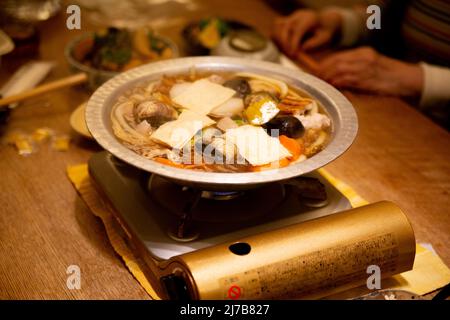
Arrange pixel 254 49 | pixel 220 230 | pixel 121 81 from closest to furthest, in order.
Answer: pixel 220 230
pixel 121 81
pixel 254 49

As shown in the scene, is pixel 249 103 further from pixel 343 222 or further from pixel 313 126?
pixel 343 222

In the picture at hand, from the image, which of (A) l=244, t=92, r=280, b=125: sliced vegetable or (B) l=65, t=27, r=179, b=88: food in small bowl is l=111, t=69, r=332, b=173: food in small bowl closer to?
(A) l=244, t=92, r=280, b=125: sliced vegetable

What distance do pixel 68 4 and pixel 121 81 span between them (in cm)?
145

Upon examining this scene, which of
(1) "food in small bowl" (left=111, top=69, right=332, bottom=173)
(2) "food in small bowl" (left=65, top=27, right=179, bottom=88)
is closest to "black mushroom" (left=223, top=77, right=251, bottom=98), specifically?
(1) "food in small bowl" (left=111, top=69, right=332, bottom=173)

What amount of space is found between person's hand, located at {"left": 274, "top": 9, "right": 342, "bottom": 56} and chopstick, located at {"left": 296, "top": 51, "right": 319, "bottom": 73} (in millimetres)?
33

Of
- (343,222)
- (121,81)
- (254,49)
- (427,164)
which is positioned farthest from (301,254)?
(254,49)

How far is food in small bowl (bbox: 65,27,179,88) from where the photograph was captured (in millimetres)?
1681

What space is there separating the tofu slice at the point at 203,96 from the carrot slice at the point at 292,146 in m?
0.19

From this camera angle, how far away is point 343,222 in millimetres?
982

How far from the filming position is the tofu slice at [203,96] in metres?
1.16

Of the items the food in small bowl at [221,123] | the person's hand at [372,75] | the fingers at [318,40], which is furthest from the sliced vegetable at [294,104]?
the fingers at [318,40]

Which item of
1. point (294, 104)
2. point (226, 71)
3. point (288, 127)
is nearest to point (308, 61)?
point (226, 71)

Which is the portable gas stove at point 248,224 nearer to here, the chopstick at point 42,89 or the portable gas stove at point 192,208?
the portable gas stove at point 192,208

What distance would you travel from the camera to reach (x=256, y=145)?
3.41ft
